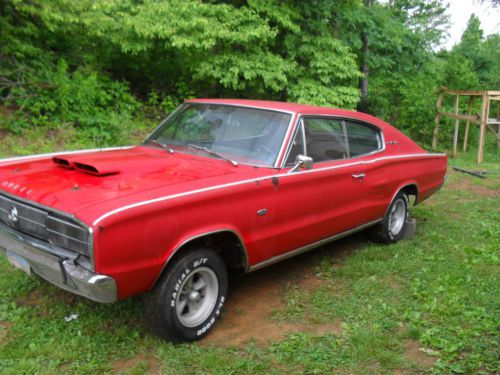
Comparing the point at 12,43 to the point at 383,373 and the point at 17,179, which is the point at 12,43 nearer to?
the point at 17,179

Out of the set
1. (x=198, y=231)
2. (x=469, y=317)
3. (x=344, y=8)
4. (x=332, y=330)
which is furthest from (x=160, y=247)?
(x=344, y=8)

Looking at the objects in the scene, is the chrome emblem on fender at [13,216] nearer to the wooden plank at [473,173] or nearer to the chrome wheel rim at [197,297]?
the chrome wheel rim at [197,297]

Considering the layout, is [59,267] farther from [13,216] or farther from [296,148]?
[296,148]

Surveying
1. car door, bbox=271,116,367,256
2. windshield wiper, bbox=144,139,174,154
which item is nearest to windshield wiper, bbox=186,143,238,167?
windshield wiper, bbox=144,139,174,154

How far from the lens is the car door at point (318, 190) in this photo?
416 centimetres

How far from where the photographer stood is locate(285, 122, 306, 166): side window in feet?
14.1

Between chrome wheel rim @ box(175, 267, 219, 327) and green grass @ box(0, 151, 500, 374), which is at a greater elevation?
chrome wheel rim @ box(175, 267, 219, 327)

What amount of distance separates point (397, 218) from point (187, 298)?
11.0 ft

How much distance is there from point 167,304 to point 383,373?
1.52 metres

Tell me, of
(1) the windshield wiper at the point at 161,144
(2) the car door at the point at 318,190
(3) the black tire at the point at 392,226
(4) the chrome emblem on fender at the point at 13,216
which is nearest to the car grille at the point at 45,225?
(4) the chrome emblem on fender at the point at 13,216

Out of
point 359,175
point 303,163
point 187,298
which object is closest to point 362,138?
point 359,175

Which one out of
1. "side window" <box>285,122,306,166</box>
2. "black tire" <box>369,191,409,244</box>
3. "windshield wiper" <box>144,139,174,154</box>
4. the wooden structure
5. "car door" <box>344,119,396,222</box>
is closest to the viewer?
"side window" <box>285,122,306,166</box>

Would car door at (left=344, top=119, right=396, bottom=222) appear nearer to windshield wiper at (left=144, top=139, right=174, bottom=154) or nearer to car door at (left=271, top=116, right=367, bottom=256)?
car door at (left=271, top=116, right=367, bottom=256)

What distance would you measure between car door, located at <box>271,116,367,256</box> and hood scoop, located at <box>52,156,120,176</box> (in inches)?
51.7
